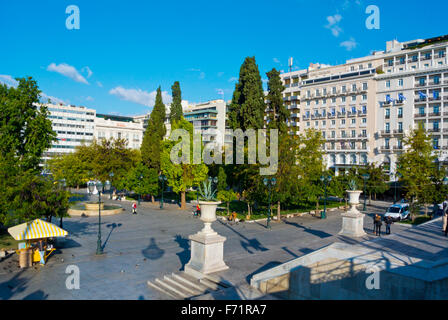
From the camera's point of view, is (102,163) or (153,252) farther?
(102,163)

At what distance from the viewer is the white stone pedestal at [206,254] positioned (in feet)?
42.0

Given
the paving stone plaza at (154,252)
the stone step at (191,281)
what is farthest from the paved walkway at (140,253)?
the stone step at (191,281)

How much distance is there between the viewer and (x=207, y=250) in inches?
504

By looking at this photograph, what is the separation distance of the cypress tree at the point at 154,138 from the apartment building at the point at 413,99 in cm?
3259

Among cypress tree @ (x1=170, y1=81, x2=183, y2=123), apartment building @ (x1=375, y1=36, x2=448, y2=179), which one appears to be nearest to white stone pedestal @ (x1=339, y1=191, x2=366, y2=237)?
apartment building @ (x1=375, y1=36, x2=448, y2=179)

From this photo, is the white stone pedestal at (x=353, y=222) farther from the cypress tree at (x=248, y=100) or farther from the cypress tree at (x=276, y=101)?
the cypress tree at (x=276, y=101)

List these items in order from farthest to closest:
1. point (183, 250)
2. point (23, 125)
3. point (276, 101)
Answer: point (276, 101)
point (23, 125)
point (183, 250)

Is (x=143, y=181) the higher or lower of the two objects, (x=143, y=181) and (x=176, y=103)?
the lower

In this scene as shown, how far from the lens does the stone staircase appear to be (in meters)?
→ 11.8

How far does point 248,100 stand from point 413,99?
2691 cm

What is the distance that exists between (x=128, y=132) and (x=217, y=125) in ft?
93.8

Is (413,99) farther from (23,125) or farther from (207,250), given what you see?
(23,125)

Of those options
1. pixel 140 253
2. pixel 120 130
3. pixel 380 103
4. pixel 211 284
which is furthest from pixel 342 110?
pixel 120 130
